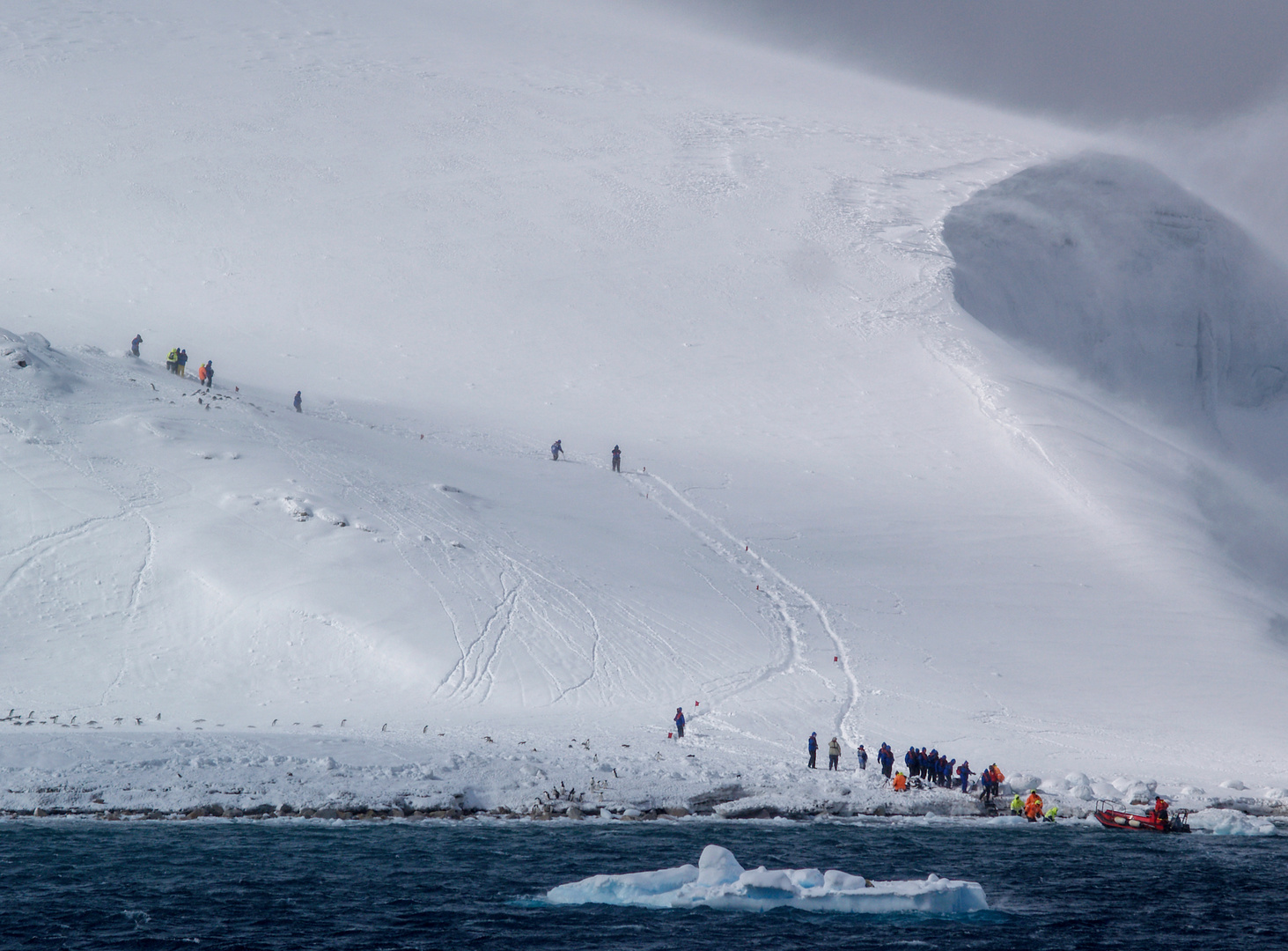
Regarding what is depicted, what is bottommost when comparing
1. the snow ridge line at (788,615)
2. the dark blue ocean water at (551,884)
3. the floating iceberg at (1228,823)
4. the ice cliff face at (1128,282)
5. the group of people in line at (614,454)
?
the dark blue ocean water at (551,884)

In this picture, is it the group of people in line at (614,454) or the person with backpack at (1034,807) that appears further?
the group of people in line at (614,454)

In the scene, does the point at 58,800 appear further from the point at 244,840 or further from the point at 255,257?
the point at 255,257

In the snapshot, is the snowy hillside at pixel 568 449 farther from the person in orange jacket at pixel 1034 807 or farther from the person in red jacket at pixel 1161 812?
the person in red jacket at pixel 1161 812

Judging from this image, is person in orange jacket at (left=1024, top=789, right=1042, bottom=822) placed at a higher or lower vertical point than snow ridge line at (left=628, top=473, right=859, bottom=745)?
lower

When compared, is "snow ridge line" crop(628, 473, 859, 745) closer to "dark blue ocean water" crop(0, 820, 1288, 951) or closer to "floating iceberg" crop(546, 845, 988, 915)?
"dark blue ocean water" crop(0, 820, 1288, 951)

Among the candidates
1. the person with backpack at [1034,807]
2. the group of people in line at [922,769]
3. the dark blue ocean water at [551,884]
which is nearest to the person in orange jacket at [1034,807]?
the person with backpack at [1034,807]

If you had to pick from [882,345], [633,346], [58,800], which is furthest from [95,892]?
[882,345]

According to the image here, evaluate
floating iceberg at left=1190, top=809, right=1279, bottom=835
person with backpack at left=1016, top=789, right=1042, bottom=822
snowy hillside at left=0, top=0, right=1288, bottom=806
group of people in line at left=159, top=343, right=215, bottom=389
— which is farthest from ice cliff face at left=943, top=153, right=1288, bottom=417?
person with backpack at left=1016, top=789, right=1042, bottom=822
